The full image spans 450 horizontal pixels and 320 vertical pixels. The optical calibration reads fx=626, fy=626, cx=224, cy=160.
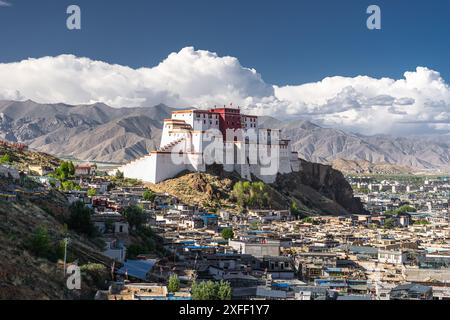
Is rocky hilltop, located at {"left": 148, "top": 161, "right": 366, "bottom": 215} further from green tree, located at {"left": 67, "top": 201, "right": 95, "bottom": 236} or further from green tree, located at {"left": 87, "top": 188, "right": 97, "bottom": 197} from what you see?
green tree, located at {"left": 67, "top": 201, "right": 95, "bottom": 236}

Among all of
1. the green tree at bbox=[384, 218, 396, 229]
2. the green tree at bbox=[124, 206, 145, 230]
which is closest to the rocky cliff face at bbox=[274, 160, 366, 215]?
the green tree at bbox=[384, 218, 396, 229]

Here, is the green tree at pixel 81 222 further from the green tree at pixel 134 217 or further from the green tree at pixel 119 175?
the green tree at pixel 119 175

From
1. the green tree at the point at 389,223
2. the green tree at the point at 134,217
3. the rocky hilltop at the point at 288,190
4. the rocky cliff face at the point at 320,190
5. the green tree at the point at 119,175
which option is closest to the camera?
the green tree at the point at 134,217

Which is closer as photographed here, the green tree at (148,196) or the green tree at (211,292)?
the green tree at (211,292)

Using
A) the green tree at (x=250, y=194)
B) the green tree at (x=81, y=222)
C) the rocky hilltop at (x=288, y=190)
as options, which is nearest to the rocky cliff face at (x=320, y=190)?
the rocky hilltop at (x=288, y=190)

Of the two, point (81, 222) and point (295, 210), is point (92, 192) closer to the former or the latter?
point (81, 222)

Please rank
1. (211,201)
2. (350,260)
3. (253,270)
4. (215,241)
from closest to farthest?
1. (253,270)
2. (350,260)
3. (215,241)
4. (211,201)
